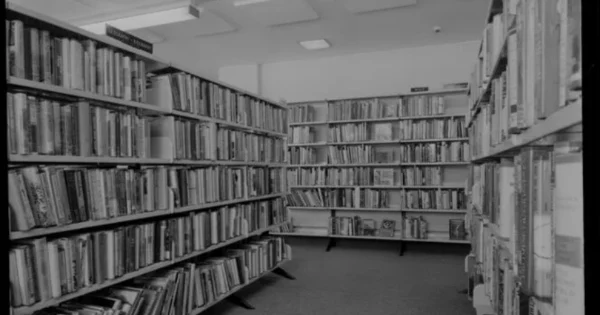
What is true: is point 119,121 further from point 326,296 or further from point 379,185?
point 379,185

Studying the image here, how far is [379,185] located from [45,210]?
173 inches

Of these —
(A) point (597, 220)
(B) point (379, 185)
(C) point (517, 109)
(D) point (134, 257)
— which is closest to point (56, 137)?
(D) point (134, 257)

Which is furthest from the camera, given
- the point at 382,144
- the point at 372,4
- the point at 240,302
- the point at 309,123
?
the point at 309,123

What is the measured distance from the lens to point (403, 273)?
4.30 meters

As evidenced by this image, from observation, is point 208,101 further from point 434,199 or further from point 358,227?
point 434,199

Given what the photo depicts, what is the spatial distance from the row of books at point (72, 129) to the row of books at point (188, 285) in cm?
77

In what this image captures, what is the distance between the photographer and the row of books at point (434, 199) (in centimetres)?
521

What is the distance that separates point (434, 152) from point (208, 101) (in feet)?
11.2

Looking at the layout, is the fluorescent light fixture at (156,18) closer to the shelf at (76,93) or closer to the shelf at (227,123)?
the shelf at (227,123)

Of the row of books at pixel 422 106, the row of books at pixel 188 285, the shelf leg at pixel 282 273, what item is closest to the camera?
A: the row of books at pixel 188 285

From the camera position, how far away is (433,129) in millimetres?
5340

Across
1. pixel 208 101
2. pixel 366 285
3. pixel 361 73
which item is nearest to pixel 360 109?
pixel 361 73

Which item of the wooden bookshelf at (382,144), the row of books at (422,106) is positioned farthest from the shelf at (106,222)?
the row of books at (422,106)

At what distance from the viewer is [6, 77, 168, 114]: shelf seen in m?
1.65
